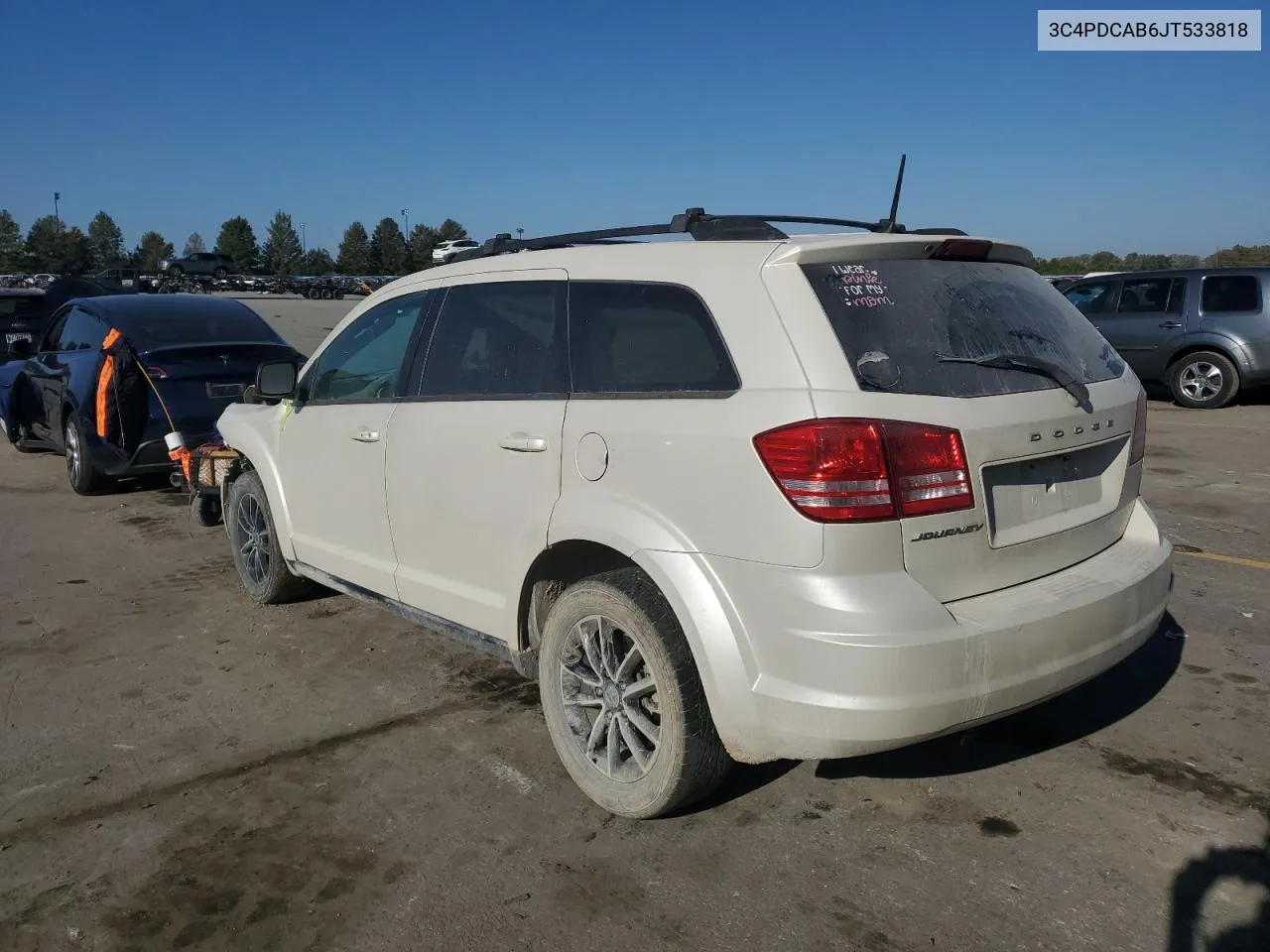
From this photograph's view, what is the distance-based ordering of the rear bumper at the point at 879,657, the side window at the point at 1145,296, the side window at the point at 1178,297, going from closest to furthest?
the rear bumper at the point at 879,657 → the side window at the point at 1178,297 → the side window at the point at 1145,296

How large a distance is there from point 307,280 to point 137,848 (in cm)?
5813

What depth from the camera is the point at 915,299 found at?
3176 millimetres

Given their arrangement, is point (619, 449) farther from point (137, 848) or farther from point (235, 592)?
point (235, 592)

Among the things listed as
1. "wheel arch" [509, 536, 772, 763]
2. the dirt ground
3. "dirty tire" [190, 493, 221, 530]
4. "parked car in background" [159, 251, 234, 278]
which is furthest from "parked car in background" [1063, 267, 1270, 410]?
"parked car in background" [159, 251, 234, 278]

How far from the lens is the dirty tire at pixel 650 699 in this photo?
10.2 ft

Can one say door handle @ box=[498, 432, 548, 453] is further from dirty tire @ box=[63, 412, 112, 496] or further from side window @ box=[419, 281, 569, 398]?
dirty tire @ box=[63, 412, 112, 496]

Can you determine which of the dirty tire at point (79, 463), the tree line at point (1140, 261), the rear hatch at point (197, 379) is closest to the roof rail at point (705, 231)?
the rear hatch at point (197, 379)

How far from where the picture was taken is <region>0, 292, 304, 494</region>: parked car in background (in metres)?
8.20

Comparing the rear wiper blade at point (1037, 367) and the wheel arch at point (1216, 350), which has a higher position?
the rear wiper blade at point (1037, 367)

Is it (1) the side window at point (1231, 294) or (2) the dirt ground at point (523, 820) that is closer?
(2) the dirt ground at point (523, 820)

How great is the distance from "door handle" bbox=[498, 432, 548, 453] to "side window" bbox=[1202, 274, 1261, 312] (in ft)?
41.5

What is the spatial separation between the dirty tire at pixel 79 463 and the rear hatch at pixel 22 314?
17.5ft

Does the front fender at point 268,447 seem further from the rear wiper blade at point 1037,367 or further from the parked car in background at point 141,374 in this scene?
the rear wiper blade at point 1037,367

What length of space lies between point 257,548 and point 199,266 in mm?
59164
